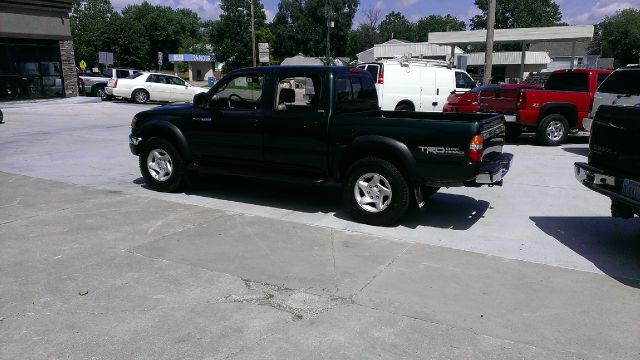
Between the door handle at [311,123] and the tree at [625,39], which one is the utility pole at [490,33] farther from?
the tree at [625,39]

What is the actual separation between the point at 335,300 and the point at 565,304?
6.13 feet

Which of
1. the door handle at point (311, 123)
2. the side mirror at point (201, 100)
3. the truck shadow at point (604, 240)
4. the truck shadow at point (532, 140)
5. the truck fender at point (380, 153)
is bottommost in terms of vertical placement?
the truck shadow at point (604, 240)

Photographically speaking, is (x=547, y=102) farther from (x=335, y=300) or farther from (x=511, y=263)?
(x=335, y=300)

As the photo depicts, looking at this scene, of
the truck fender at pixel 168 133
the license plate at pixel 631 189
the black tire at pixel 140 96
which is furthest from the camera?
the black tire at pixel 140 96

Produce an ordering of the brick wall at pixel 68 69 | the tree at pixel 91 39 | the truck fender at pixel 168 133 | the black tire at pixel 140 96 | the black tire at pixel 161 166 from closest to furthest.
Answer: the truck fender at pixel 168 133, the black tire at pixel 161 166, the black tire at pixel 140 96, the brick wall at pixel 68 69, the tree at pixel 91 39

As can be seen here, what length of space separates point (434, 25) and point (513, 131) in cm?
12099

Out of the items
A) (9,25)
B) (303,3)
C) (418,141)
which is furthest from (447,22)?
(418,141)

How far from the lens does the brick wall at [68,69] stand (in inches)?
1034

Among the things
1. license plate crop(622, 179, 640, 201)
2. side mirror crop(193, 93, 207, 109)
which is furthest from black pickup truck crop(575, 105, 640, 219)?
side mirror crop(193, 93, 207, 109)

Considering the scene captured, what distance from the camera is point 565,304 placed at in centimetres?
419

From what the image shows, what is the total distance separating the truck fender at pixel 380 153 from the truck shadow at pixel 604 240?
184cm

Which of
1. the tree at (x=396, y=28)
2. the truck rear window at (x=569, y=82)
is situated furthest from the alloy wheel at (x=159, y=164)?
the tree at (x=396, y=28)

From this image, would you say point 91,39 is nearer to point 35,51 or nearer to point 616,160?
point 35,51

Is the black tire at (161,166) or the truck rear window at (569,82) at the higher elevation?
the truck rear window at (569,82)
